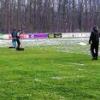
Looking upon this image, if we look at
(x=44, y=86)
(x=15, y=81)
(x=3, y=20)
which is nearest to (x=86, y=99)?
(x=44, y=86)

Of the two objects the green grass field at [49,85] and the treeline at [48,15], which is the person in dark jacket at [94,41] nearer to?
the green grass field at [49,85]

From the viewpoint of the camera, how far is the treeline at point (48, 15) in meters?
122

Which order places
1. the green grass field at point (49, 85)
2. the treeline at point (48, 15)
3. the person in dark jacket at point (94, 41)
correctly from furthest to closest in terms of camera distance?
the treeline at point (48, 15)
the person in dark jacket at point (94, 41)
the green grass field at point (49, 85)

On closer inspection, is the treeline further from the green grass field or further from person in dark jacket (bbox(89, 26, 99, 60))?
the green grass field

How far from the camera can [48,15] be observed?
426 feet

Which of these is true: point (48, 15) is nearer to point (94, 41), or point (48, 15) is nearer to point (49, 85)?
point (94, 41)

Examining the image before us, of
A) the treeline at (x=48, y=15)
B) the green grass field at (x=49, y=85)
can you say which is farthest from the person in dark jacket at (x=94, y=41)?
the treeline at (x=48, y=15)

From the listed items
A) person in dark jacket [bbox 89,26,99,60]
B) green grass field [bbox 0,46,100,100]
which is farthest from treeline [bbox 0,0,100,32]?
green grass field [bbox 0,46,100,100]

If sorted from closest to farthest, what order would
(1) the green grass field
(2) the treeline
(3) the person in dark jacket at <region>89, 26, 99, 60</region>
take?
1. (1) the green grass field
2. (3) the person in dark jacket at <region>89, 26, 99, 60</region>
3. (2) the treeline

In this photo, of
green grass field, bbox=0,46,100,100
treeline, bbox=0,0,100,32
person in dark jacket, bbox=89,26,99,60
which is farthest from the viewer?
treeline, bbox=0,0,100,32

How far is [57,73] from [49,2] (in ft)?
387

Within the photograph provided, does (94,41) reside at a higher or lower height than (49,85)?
higher

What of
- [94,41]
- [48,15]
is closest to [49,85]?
[94,41]

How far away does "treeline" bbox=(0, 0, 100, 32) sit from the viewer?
4806 inches
